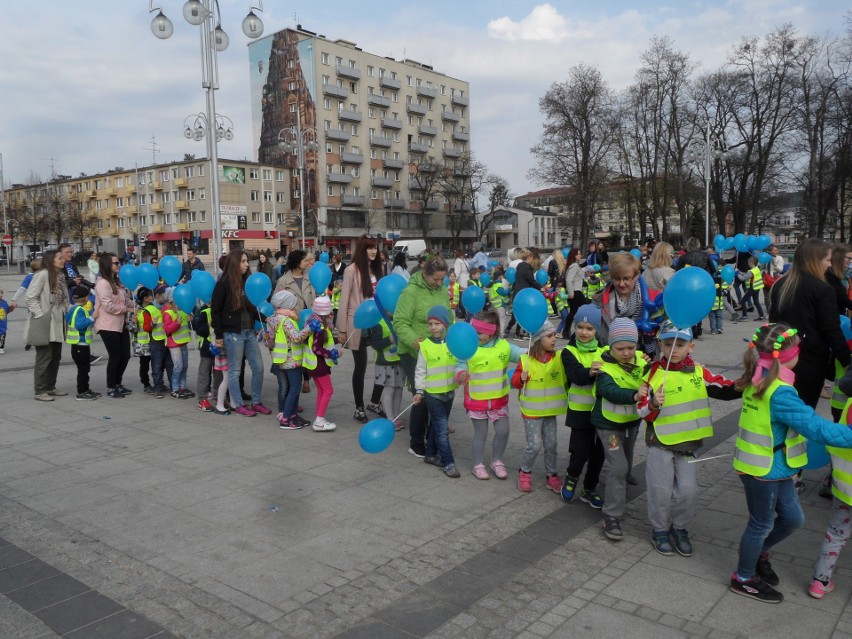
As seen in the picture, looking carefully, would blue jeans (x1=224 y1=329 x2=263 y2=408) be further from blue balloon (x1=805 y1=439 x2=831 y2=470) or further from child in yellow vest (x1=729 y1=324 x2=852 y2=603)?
blue balloon (x1=805 y1=439 x2=831 y2=470)

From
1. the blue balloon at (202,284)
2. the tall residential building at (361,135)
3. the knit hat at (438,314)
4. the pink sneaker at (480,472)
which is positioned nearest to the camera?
the pink sneaker at (480,472)

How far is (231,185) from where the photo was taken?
231ft

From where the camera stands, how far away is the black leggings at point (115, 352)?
28.8 ft

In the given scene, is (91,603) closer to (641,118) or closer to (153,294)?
(153,294)

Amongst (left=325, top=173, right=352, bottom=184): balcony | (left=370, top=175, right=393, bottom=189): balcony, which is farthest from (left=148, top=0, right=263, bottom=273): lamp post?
(left=370, top=175, right=393, bottom=189): balcony

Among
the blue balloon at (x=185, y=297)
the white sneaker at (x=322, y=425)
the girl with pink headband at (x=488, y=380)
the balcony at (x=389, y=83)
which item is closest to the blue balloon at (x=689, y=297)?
the girl with pink headband at (x=488, y=380)

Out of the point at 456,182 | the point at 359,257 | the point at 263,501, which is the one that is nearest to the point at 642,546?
the point at 263,501

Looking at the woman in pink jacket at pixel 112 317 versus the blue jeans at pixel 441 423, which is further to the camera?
the woman in pink jacket at pixel 112 317

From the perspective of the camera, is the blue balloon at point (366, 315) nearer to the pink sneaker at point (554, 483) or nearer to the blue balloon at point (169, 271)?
the pink sneaker at point (554, 483)

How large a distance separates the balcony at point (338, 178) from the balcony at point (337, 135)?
395cm

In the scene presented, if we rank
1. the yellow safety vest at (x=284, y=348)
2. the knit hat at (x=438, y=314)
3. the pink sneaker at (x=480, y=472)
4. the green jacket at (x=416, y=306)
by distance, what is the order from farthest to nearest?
1. the yellow safety vest at (x=284, y=348)
2. the green jacket at (x=416, y=306)
3. the knit hat at (x=438, y=314)
4. the pink sneaker at (x=480, y=472)

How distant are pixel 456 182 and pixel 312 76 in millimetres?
24116

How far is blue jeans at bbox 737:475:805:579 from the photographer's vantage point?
3.61 metres

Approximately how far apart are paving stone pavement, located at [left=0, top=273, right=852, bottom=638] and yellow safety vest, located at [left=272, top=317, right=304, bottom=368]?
0.88 m
